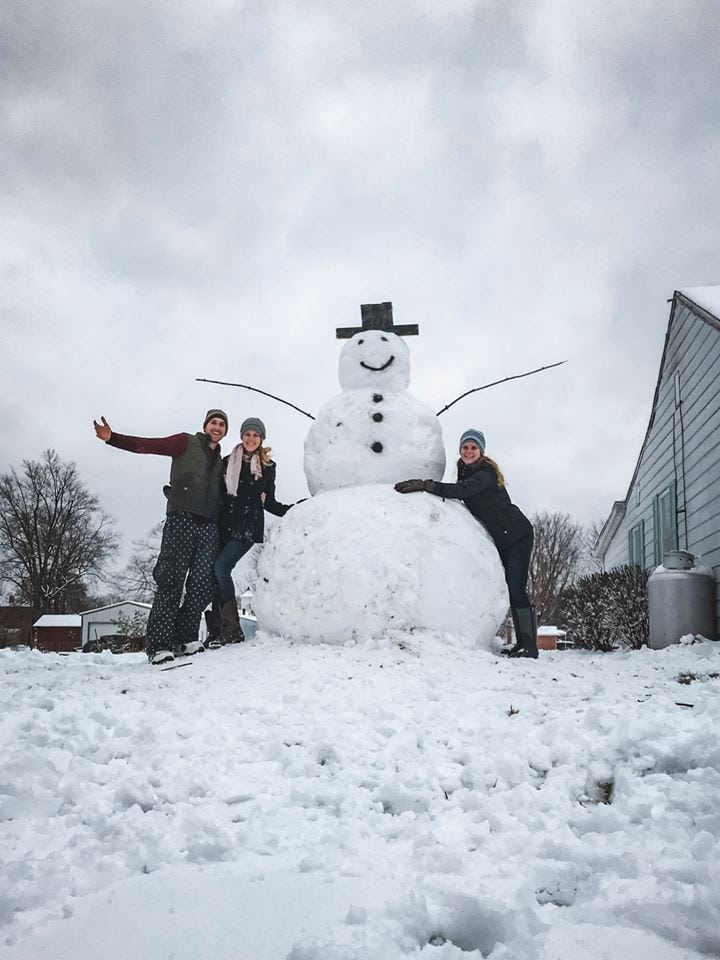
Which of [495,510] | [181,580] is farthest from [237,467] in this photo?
[495,510]

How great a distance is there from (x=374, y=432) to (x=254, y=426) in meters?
1.07

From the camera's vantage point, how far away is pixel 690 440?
333 inches

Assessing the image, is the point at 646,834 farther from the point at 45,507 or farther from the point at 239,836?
the point at 45,507

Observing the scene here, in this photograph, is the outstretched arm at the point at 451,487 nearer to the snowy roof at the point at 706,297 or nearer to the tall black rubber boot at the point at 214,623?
the tall black rubber boot at the point at 214,623

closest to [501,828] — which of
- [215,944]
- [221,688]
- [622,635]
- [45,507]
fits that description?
[215,944]

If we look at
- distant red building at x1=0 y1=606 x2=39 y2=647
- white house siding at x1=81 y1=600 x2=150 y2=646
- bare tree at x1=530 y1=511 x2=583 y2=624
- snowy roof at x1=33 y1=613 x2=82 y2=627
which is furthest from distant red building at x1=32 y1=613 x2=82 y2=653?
bare tree at x1=530 y1=511 x2=583 y2=624

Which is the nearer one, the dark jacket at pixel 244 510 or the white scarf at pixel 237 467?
the white scarf at pixel 237 467

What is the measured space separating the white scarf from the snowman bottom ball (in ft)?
1.83

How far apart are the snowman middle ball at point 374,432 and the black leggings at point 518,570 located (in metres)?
0.92

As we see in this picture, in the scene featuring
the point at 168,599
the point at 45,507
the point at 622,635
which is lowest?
the point at 622,635

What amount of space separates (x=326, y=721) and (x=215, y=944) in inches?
55.2

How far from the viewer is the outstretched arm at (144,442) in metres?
4.60

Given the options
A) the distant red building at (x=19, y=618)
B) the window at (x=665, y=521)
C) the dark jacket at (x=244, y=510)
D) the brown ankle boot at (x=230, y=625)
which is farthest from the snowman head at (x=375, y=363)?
the distant red building at (x=19, y=618)

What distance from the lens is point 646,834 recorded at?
6.22ft
